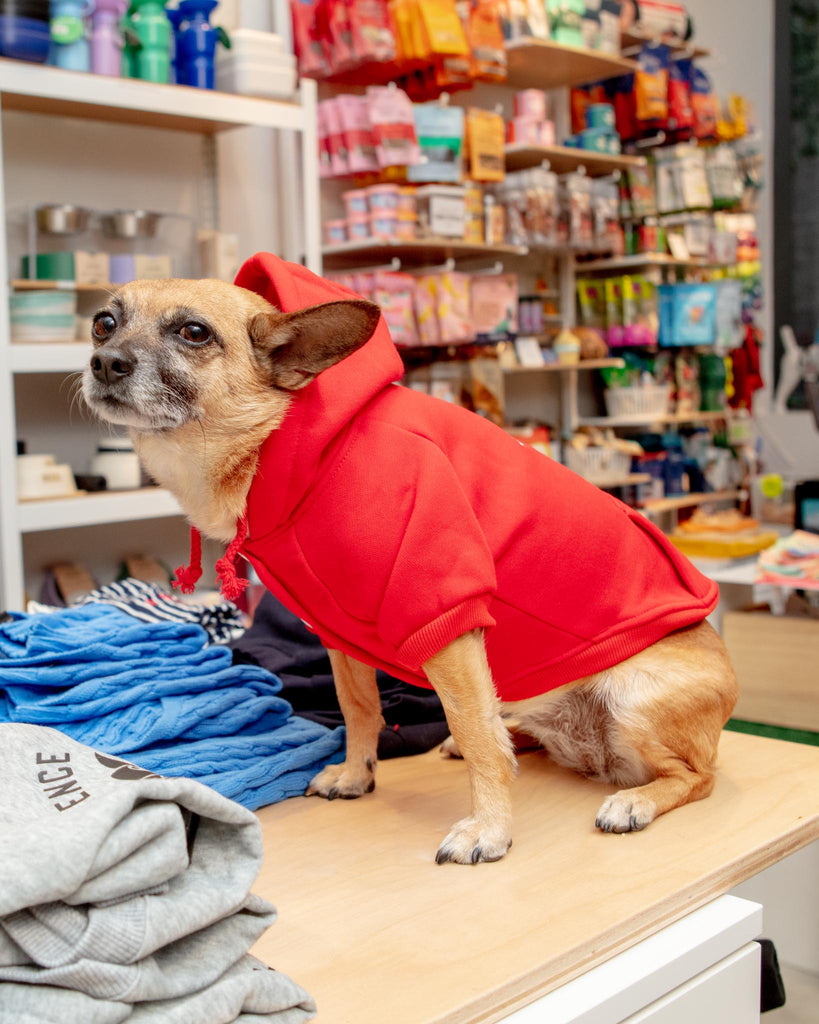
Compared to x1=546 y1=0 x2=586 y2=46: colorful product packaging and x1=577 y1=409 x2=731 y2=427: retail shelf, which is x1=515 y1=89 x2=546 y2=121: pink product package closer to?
x1=546 y1=0 x2=586 y2=46: colorful product packaging

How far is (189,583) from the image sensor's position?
1.30 metres

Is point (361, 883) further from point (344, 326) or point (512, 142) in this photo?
point (512, 142)

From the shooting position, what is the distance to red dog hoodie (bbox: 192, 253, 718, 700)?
1.13 meters

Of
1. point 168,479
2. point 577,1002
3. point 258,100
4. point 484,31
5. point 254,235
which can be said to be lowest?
point 577,1002

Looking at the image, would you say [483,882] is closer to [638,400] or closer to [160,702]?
[160,702]

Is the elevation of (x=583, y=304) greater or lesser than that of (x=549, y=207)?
lesser

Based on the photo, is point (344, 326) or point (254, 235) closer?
point (344, 326)

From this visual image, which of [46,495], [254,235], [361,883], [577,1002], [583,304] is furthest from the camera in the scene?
[583,304]

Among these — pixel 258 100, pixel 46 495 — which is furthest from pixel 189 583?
pixel 258 100

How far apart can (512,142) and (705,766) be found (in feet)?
12.7

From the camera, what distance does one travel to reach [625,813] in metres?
1.23

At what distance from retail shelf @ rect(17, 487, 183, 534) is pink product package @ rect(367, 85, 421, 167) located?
157 centimetres

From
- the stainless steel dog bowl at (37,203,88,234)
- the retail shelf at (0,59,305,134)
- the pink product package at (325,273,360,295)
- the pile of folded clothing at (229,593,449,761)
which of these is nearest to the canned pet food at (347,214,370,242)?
the pink product package at (325,273,360,295)

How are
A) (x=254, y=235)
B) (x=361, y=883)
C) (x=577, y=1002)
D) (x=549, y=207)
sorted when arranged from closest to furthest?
1. (x=577, y=1002)
2. (x=361, y=883)
3. (x=254, y=235)
4. (x=549, y=207)
